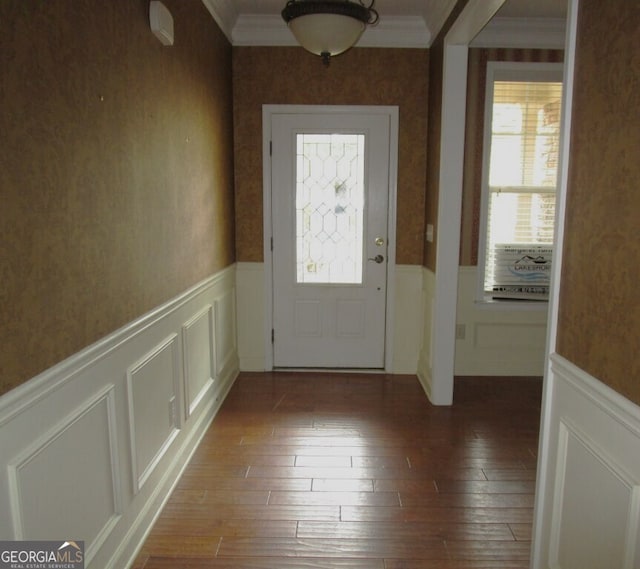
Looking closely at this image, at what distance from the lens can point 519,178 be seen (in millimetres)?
3914

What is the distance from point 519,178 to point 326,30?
214 cm

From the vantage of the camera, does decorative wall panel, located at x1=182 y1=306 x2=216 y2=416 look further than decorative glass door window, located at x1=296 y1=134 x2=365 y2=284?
No

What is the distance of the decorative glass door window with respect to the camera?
3.99m

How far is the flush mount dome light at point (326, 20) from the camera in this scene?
7.81ft

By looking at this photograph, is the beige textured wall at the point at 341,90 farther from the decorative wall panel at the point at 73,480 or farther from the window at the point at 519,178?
the decorative wall panel at the point at 73,480

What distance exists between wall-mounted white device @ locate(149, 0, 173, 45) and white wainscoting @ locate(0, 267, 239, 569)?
119cm

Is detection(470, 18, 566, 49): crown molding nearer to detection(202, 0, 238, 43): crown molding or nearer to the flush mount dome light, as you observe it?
the flush mount dome light

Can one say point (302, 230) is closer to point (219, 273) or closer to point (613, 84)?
point (219, 273)

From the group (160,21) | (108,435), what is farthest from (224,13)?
(108,435)

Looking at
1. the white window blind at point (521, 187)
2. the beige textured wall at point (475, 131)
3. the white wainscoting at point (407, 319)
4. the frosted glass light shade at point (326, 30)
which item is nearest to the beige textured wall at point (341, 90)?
the beige textured wall at point (475, 131)

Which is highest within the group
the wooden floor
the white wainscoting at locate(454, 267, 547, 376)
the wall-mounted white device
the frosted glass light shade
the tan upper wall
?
the frosted glass light shade

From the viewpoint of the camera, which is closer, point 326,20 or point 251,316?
point 326,20

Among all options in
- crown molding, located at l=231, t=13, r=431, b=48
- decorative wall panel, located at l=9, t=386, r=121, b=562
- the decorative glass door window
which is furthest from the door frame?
decorative wall panel, located at l=9, t=386, r=121, b=562

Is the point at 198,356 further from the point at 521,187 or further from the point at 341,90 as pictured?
the point at 521,187
